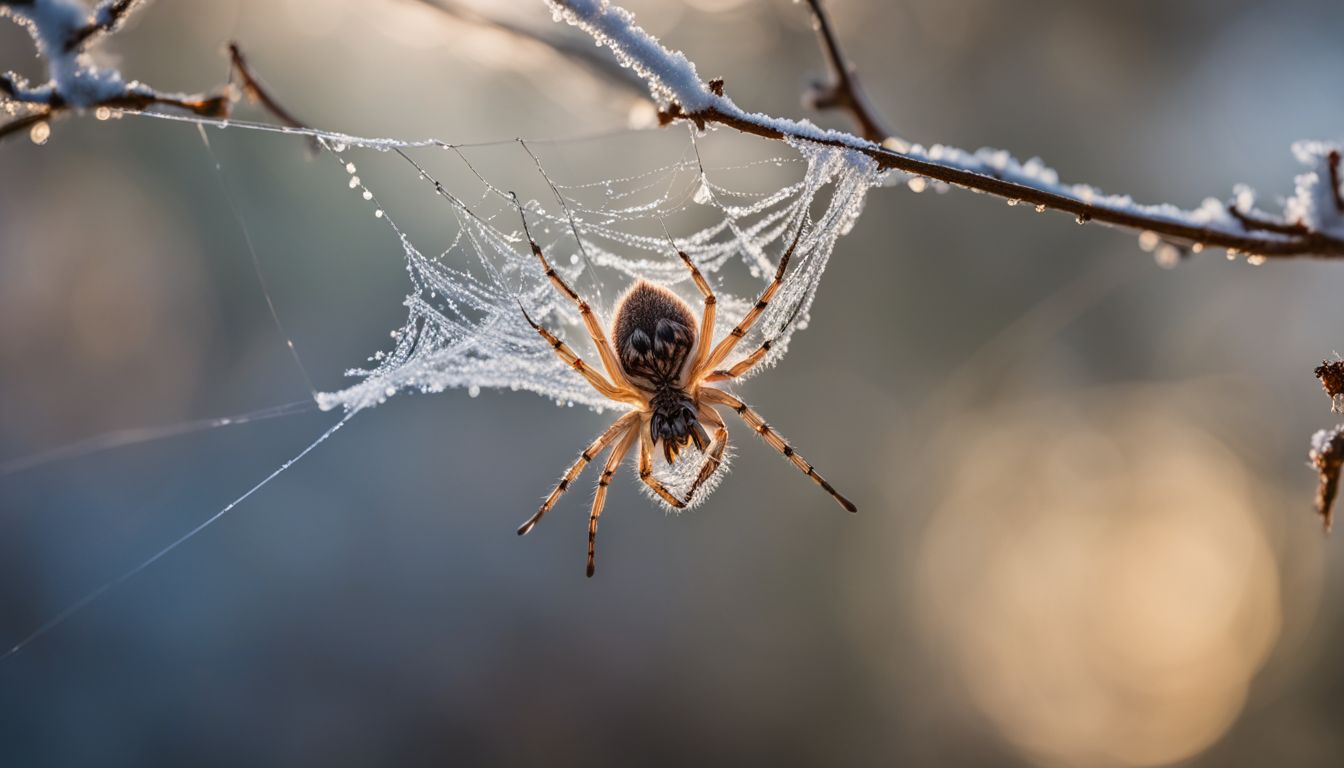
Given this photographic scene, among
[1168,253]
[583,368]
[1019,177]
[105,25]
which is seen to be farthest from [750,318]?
[105,25]

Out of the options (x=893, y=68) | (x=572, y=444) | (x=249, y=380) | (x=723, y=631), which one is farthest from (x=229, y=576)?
(x=893, y=68)

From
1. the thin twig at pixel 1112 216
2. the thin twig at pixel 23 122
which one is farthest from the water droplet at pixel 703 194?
the thin twig at pixel 23 122

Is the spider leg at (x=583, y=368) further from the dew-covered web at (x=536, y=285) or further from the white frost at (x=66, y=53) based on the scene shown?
the white frost at (x=66, y=53)

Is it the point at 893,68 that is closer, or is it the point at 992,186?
the point at 992,186

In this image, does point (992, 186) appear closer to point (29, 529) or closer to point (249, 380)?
point (249, 380)

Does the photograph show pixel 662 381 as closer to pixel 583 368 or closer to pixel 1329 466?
pixel 583 368
